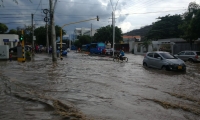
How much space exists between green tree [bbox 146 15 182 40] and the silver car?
40143 mm

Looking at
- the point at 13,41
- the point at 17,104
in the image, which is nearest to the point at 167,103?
the point at 17,104

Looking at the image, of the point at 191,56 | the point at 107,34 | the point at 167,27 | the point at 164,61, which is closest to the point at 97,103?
the point at 164,61

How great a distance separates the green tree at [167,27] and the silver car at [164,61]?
40143mm

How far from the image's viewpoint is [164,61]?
16.8 meters

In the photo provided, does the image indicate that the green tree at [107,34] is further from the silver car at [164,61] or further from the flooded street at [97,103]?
the flooded street at [97,103]

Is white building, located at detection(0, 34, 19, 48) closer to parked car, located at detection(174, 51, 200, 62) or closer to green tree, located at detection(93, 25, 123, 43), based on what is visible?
green tree, located at detection(93, 25, 123, 43)

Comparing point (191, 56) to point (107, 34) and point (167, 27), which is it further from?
point (107, 34)

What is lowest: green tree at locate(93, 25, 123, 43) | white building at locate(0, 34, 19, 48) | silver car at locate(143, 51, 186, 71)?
silver car at locate(143, 51, 186, 71)

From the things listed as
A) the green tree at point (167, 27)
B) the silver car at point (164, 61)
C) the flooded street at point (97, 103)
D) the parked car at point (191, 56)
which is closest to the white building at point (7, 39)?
the green tree at point (167, 27)

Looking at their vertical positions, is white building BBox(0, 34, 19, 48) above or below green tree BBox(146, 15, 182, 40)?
below

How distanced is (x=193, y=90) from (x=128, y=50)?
183ft

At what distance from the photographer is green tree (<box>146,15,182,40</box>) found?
5659cm

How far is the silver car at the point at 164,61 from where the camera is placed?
636 inches

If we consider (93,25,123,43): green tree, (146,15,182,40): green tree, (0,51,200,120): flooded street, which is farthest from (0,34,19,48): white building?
(0,51,200,120): flooded street
